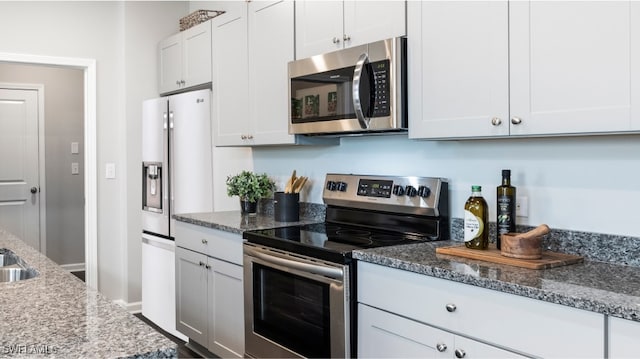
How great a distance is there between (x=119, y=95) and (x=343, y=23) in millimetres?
2508

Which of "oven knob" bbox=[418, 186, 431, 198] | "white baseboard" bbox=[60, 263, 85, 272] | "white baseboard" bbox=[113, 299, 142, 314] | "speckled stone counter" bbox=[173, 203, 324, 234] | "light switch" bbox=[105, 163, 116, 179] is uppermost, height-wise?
"light switch" bbox=[105, 163, 116, 179]

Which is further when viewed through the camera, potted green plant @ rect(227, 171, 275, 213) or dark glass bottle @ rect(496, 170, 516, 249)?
potted green plant @ rect(227, 171, 275, 213)

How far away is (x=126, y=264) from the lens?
14.9ft

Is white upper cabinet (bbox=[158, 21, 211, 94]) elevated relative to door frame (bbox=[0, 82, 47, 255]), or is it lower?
elevated

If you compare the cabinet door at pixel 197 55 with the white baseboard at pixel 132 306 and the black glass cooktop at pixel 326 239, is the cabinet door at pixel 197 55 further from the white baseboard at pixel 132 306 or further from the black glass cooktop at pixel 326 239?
→ the white baseboard at pixel 132 306

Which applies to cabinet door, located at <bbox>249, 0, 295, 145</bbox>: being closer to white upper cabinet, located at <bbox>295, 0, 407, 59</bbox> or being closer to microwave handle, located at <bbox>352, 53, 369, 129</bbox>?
white upper cabinet, located at <bbox>295, 0, 407, 59</bbox>

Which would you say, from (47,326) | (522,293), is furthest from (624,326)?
(47,326)

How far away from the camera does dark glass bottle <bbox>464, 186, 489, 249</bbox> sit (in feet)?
7.06

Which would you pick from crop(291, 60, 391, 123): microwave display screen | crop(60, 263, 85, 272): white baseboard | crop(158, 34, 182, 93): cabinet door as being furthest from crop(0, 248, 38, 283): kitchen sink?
crop(60, 263, 85, 272): white baseboard

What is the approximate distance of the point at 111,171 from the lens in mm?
4531

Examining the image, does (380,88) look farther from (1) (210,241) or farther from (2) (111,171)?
(2) (111,171)

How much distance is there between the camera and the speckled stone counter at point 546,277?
1465 mm

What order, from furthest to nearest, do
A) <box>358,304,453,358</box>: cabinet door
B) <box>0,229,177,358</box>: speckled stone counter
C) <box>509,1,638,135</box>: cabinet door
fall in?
<box>358,304,453,358</box>: cabinet door < <box>509,1,638,135</box>: cabinet door < <box>0,229,177,358</box>: speckled stone counter

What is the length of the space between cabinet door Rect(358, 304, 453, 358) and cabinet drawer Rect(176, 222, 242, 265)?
3.07 ft
